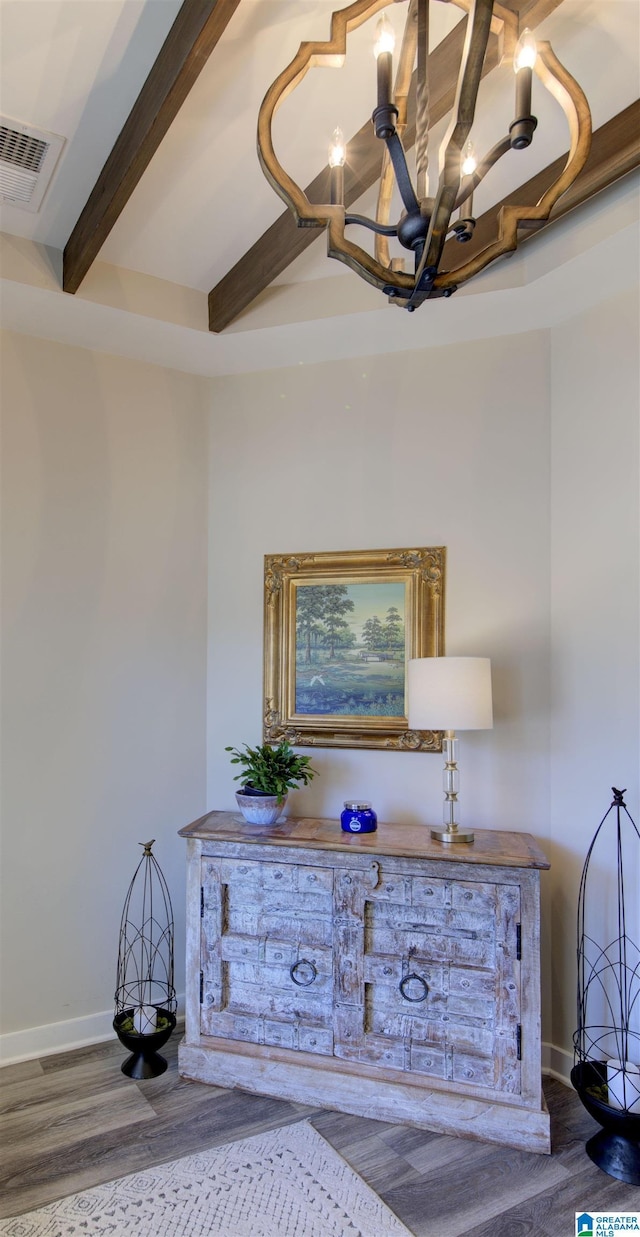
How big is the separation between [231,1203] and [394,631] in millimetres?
1980

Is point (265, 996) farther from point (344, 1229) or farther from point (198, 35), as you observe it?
point (198, 35)

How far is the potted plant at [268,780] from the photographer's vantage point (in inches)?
109

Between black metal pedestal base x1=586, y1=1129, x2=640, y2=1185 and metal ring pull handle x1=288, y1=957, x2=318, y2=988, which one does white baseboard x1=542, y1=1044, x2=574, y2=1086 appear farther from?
metal ring pull handle x1=288, y1=957, x2=318, y2=988

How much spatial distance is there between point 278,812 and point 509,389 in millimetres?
1991

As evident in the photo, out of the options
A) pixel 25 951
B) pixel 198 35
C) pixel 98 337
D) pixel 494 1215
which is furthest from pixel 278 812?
pixel 198 35

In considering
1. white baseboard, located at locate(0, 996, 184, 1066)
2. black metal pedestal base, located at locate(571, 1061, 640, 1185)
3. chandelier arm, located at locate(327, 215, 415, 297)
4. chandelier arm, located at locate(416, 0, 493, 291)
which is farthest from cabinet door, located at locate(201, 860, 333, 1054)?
chandelier arm, located at locate(416, 0, 493, 291)

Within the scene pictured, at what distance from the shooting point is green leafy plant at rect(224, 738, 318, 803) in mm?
2789

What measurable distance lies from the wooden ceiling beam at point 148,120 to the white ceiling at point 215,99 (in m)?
0.04

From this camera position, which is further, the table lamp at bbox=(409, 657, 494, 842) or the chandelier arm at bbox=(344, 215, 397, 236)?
the table lamp at bbox=(409, 657, 494, 842)

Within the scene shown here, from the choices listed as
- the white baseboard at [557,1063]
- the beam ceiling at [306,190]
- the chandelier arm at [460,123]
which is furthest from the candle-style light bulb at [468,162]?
the white baseboard at [557,1063]

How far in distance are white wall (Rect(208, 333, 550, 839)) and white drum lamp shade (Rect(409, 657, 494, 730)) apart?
0.34m

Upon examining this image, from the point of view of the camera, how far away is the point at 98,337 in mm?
3000

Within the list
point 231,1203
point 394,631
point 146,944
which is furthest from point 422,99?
point 146,944

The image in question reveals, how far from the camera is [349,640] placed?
304 cm
